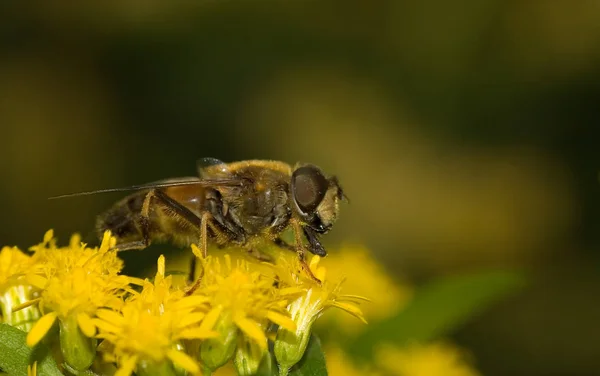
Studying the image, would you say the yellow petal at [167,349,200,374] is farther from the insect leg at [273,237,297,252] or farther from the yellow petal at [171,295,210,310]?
the insect leg at [273,237,297,252]

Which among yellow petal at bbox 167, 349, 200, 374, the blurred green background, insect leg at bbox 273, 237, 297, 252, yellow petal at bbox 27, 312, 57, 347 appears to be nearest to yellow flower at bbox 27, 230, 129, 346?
yellow petal at bbox 27, 312, 57, 347

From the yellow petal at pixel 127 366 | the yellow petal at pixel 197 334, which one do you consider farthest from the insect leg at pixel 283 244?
the yellow petal at pixel 127 366

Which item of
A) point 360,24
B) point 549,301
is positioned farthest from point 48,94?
point 549,301

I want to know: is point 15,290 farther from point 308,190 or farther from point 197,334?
point 308,190

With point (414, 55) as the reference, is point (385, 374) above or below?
below

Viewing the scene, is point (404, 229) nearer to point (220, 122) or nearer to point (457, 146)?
point (457, 146)

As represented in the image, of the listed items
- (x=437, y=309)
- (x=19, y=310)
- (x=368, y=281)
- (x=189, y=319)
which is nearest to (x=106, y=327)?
(x=189, y=319)
